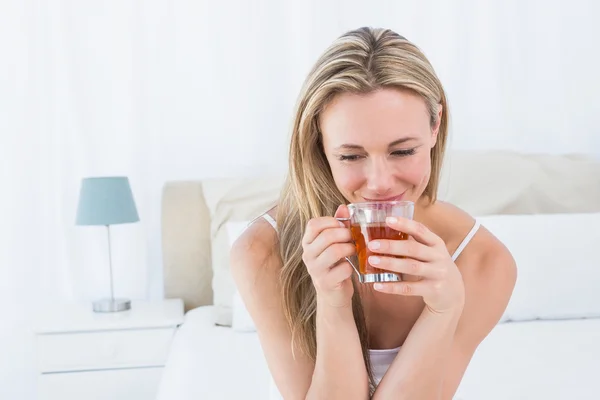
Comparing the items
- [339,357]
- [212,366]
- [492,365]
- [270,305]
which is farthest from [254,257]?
[492,365]

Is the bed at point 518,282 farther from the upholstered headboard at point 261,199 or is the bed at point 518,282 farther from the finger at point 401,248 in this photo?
the finger at point 401,248

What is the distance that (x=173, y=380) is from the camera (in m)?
2.39

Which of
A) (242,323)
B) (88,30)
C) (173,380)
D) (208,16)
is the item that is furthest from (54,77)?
Result: (173,380)

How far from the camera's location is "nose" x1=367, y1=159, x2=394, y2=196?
1434 millimetres

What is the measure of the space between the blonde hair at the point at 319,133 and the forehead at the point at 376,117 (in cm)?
2

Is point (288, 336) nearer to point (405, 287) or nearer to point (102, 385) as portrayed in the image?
point (405, 287)

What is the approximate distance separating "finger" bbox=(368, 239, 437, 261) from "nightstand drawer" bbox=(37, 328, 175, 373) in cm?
194

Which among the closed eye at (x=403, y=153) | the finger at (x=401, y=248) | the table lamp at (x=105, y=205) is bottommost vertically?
the table lamp at (x=105, y=205)

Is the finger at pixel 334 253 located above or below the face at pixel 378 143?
below

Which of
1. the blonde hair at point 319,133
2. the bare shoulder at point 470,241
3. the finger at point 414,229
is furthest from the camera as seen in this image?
the bare shoulder at point 470,241

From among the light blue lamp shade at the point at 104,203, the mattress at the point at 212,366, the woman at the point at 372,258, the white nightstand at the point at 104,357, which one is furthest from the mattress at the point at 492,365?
the light blue lamp shade at the point at 104,203

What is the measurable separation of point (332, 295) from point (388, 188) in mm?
228

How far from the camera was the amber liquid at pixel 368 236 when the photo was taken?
1.30 metres

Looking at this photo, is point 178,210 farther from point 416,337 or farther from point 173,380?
point 416,337
